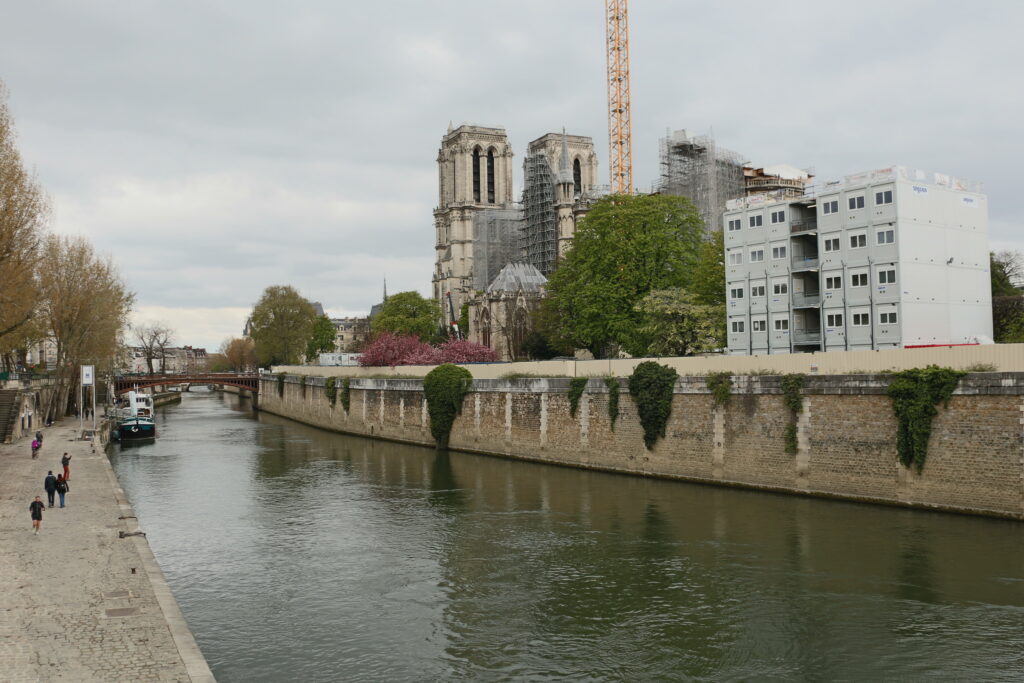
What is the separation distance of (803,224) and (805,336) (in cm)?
571

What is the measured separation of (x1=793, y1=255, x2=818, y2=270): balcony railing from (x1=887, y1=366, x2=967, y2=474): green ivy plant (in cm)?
1776

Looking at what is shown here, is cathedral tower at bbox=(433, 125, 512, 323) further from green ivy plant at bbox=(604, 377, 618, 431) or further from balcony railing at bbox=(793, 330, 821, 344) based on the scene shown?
green ivy plant at bbox=(604, 377, 618, 431)

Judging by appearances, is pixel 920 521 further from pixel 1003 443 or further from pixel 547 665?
pixel 547 665

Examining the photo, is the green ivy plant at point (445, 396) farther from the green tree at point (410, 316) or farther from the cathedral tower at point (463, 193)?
the cathedral tower at point (463, 193)

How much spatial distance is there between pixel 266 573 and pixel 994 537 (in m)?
18.8

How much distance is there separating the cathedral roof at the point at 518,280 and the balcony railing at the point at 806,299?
5488cm

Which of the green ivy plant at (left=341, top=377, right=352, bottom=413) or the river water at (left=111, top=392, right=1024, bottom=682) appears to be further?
the green ivy plant at (left=341, top=377, right=352, bottom=413)

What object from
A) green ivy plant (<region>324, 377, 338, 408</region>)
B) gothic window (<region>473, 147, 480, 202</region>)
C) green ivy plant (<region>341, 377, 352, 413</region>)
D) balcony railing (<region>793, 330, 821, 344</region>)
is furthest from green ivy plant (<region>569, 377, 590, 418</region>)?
gothic window (<region>473, 147, 480, 202</region>)

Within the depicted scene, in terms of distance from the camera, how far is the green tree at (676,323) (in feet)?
153

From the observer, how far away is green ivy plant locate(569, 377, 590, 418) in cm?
3947

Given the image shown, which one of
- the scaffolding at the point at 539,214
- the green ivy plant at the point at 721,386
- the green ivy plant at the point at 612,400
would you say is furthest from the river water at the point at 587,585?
the scaffolding at the point at 539,214

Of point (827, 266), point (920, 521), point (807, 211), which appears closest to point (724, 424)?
point (920, 521)

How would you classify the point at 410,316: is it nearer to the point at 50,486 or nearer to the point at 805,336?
the point at 805,336

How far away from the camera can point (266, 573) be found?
21734 mm
